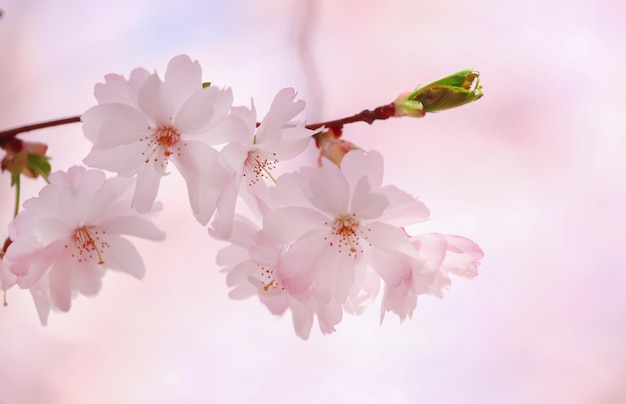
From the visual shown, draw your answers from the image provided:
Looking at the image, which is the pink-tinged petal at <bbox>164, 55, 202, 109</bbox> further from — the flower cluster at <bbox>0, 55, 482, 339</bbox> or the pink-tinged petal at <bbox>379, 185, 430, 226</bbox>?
the pink-tinged petal at <bbox>379, 185, 430, 226</bbox>

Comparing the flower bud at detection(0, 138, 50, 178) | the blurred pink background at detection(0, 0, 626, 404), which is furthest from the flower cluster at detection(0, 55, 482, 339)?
the blurred pink background at detection(0, 0, 626, 404)

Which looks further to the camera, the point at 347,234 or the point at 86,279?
the point at 86,279

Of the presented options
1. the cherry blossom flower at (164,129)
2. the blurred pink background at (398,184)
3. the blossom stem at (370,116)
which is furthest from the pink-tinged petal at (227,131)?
the blurred pink background at (398,184)

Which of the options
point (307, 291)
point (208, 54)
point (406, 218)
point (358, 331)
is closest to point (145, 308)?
point (358, 331)

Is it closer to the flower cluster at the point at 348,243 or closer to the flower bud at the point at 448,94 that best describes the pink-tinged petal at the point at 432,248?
the flower cluster at the point at 348,243

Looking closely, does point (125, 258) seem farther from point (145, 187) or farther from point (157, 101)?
point (157, 101)

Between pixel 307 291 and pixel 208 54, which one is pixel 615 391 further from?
pixel 208 54

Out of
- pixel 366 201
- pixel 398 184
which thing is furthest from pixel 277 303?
pixel 398 184
